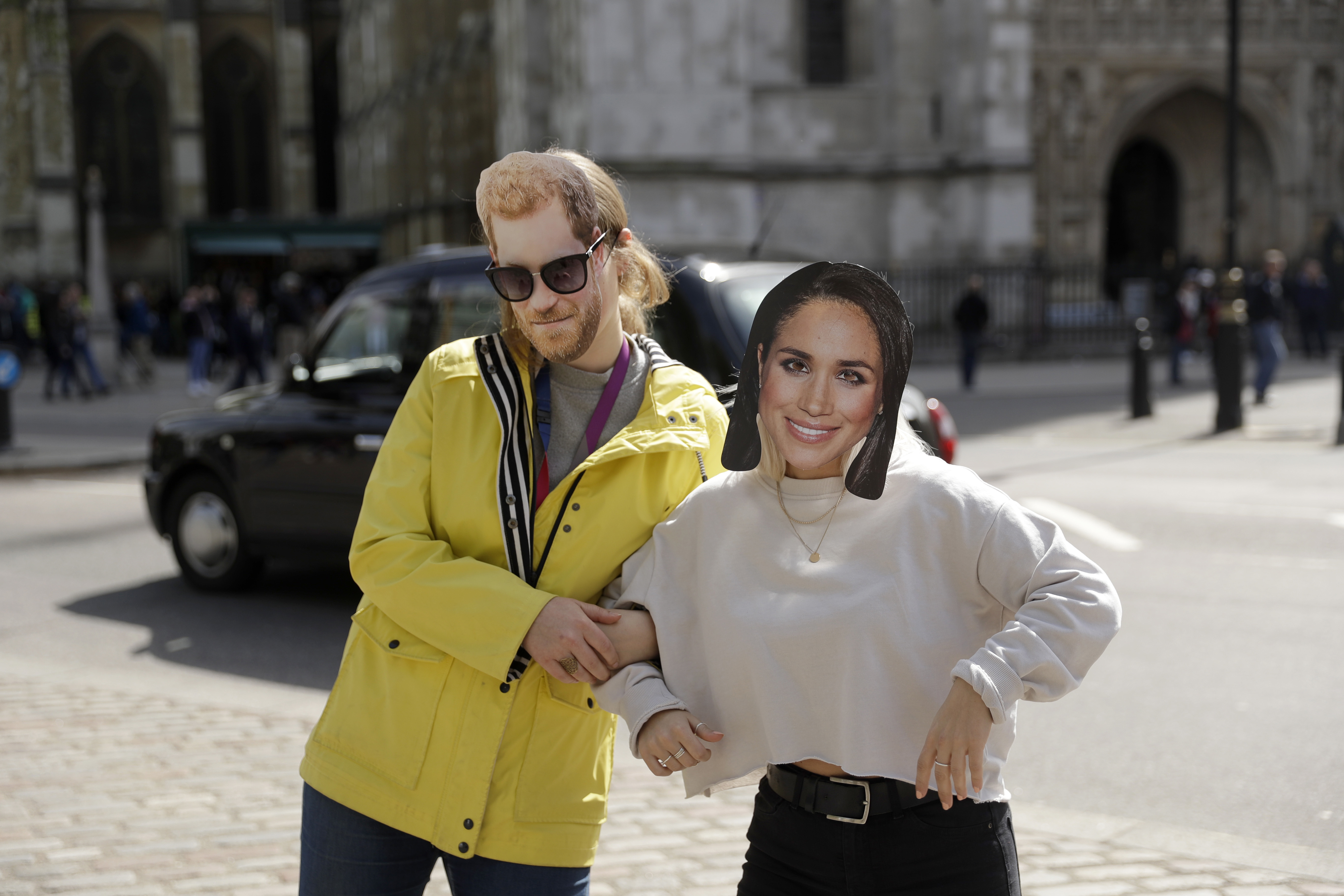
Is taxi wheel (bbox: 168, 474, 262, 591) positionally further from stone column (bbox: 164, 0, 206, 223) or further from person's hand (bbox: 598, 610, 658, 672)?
stone column (bbox: 164, 0, 206, 223)

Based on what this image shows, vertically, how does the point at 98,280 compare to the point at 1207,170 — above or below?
below

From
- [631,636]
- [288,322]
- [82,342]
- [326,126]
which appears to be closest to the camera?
[631,636]

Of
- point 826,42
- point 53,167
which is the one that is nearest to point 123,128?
point 53,167

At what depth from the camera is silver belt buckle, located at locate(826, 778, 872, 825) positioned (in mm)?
2119

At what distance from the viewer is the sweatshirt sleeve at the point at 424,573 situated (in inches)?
85.0

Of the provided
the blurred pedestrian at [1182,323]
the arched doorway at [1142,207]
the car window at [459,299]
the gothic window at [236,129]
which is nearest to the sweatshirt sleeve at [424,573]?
the car window at [459,299]

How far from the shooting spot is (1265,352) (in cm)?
1788

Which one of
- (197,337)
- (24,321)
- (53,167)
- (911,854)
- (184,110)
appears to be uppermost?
(184,110)

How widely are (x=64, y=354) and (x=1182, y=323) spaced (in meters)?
18.6

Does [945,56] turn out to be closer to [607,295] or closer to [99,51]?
[607,295]

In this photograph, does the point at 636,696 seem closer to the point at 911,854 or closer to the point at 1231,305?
the point at 911,854

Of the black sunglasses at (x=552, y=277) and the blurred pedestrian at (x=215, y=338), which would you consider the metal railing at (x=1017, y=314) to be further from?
the black sunglasses at (x=552, y=277)

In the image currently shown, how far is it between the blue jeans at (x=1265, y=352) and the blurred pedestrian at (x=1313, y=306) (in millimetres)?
7728

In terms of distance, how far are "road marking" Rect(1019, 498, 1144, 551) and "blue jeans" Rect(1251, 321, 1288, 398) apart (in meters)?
8.35
